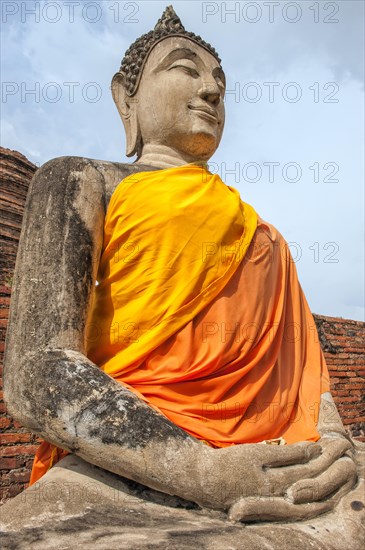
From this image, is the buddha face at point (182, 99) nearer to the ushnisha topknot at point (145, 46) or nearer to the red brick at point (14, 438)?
the ushnisha topknot at point (145, 46)

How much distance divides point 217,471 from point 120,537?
0.38 metres

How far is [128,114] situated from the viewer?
124 inches

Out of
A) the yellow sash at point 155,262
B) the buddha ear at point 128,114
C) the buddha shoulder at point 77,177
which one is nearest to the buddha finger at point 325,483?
the yellow sash at point 155,262

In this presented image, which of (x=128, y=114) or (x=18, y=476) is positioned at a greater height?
(x=128, y=114)

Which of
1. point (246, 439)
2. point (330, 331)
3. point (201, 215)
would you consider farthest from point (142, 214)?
point (330, 331)

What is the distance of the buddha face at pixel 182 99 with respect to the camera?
2.83 m

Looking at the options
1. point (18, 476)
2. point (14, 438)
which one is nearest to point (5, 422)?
point (14, 438)

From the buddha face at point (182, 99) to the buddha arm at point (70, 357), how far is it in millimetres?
534

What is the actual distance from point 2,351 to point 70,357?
3.71m

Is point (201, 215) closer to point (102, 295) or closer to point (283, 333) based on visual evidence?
point (102, 295)

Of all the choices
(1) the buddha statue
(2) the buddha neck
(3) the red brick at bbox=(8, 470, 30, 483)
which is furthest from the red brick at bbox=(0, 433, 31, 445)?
(2) the buddha neck

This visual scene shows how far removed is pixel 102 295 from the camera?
239 cm

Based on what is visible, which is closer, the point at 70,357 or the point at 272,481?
the point at 272,481

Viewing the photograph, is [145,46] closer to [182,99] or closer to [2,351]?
[182,99]
